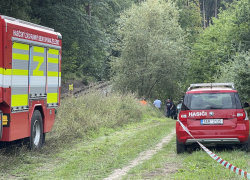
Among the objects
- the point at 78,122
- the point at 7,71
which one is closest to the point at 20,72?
the point at 7,71

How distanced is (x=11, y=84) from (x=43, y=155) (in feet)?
7.64

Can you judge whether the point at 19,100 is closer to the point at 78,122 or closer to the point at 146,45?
the point at 78,122

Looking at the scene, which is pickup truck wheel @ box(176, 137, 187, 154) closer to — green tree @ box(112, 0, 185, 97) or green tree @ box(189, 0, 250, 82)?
green tree @ box(189, 0, 250, 82)

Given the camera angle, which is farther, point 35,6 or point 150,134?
point 35,6

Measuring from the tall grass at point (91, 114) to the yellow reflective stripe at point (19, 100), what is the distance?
309 centimetres

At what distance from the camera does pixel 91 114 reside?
16.0m

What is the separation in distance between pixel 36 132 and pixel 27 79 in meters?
1.79

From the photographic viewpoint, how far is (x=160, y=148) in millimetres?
11711

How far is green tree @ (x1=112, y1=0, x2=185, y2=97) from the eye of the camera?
34.6 m

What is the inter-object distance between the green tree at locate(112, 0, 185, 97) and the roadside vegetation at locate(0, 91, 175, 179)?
49.0ft

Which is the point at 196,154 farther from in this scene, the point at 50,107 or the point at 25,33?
the point at 25,33

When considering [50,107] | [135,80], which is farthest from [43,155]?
[135,80]

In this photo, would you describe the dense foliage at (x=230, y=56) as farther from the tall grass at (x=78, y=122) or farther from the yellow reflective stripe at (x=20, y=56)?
the yellow reflective stripe at (x=20, y=56)

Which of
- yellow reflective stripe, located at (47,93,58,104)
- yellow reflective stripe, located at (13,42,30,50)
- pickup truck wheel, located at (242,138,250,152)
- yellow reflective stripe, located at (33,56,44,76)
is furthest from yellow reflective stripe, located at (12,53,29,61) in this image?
pickup truck wheel, located at (242,138,250,152)
